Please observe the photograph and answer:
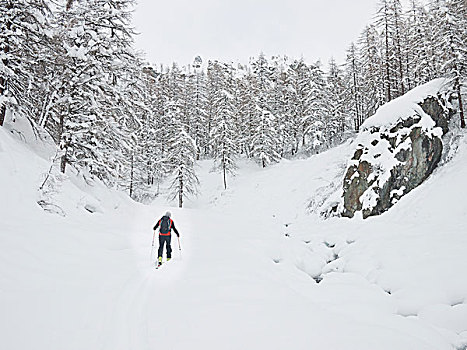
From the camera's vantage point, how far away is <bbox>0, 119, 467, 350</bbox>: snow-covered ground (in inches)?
174

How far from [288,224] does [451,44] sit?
46.3ft

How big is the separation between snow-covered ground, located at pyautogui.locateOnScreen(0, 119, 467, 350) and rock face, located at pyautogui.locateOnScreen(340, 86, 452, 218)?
0.66 m

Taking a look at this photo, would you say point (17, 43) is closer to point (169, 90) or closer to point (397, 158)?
point (397, 158)

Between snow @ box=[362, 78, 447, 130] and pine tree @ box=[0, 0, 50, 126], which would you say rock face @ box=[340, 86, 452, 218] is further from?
pine tree @ box=[0, 0, 50, 126]

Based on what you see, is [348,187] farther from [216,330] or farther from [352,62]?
[352,62]

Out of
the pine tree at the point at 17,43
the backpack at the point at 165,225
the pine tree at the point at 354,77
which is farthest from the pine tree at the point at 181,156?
the pine tree at the point at 354,77

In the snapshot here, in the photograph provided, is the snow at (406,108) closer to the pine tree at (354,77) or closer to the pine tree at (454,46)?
the pine tree at (454,46)

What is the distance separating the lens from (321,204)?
57.1ft

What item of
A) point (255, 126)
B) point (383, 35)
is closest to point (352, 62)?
point (383, 35)

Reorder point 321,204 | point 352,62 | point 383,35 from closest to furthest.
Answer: point 321,204, point 383,35, point 352,62

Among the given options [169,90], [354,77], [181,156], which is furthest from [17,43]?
[354,77]

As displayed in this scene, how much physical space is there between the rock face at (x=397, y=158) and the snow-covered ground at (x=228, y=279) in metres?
0.66

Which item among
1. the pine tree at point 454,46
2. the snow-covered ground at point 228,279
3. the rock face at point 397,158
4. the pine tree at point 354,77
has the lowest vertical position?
the snow-covered ground at point 228,279

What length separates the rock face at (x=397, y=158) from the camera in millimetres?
12414
